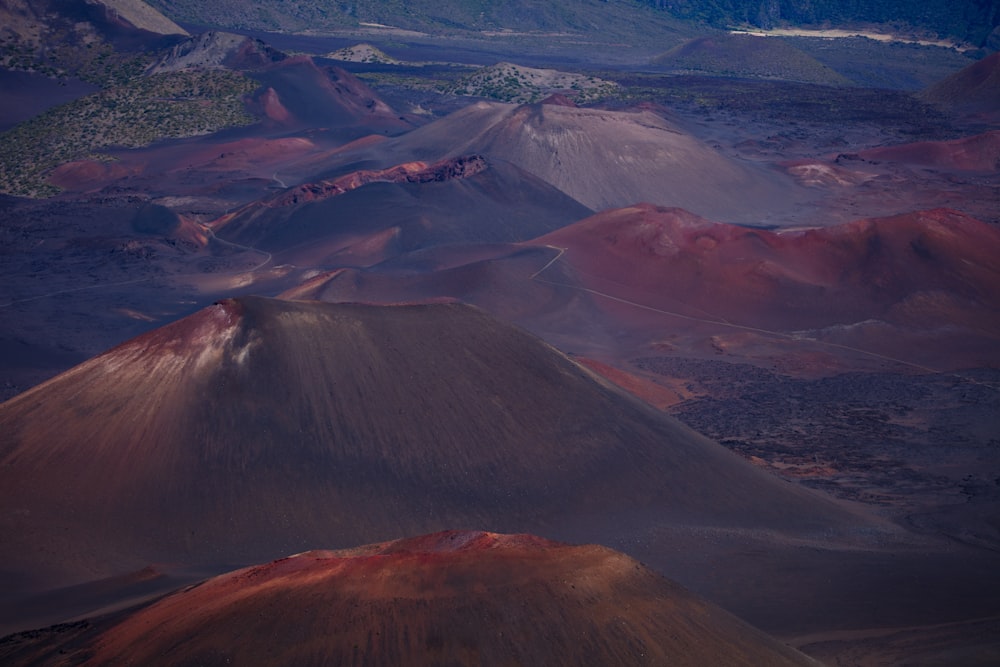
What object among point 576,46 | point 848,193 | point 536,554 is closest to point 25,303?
point 536,554

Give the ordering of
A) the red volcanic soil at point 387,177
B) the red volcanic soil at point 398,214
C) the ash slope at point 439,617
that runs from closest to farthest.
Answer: the ash slope at point 439,617 < the red volcanic soil at point 398,214 < the red volcanic soil at point 387,177

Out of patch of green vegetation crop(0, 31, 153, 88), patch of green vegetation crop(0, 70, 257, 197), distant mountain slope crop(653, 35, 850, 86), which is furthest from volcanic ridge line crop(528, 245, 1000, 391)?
distant mountain slope crop(653, 35, 850, 86)

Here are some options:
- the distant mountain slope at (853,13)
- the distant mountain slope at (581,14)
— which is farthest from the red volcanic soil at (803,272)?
the distant mountain slope at (581,14)

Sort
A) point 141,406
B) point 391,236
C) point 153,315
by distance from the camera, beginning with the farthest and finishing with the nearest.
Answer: point 391,236 < point 153,315 < point 141,406

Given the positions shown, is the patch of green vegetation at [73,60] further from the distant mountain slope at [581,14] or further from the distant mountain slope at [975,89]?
the distant mountain slope at [975,89]

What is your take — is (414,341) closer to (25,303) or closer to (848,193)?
(25,303)

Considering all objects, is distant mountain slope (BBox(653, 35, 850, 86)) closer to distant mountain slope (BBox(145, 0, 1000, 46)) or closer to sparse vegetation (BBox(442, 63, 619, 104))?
distant mountain slope (BBox(145, 0, 1000, 46))

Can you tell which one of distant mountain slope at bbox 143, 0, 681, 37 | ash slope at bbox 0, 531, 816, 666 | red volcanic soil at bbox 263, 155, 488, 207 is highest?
distant mountain slope at bbox 143, 0, 681, 37
